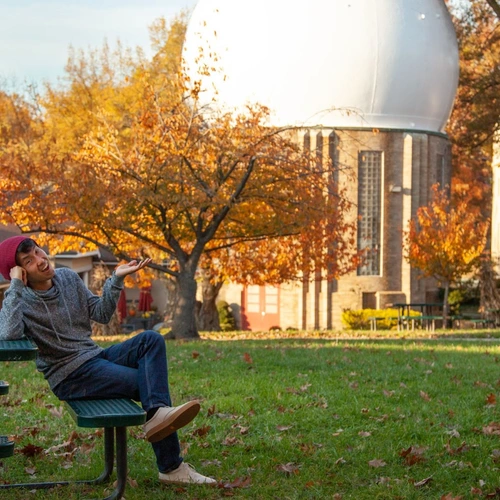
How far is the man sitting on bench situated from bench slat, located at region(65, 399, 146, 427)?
19 cm

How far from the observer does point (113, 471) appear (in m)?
6.20

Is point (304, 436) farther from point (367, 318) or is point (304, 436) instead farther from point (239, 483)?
point (367, 318)

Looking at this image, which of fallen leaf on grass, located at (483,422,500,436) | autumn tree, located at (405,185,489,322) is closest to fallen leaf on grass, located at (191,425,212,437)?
fallen leaf on grass, located at (483,422,500,436)

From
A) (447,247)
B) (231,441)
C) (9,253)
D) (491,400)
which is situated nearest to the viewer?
(9,253)

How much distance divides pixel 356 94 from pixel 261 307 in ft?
32.1

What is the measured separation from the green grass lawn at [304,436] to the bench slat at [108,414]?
53 centimetres

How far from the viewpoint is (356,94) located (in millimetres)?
36375

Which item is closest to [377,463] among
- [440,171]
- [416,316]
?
[416,316]

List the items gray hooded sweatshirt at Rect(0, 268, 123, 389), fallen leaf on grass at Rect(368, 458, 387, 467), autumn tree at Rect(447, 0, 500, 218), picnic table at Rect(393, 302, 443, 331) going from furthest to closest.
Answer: picnic table at Rect(393, 302, 443, 331), autumn tree at Rect(447, 0, 500, 218), fallen leaf on grass at Rect(368, 458, 387, 467), gray hooded sweatshirt at Rect(0, 268, 123, 389)

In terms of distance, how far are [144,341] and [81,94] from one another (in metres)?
34.0

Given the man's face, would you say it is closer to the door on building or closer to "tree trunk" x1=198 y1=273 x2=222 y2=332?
"tree trunk" x1=198 y1=273 x2=222 y2=332

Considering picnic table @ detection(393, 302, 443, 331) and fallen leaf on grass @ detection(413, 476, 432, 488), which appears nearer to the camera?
fallen leaf on grass @ detection(413, 476, 432, 488)

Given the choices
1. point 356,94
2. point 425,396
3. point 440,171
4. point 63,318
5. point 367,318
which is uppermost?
point 356,94

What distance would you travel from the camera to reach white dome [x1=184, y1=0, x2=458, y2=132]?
35781 mm
